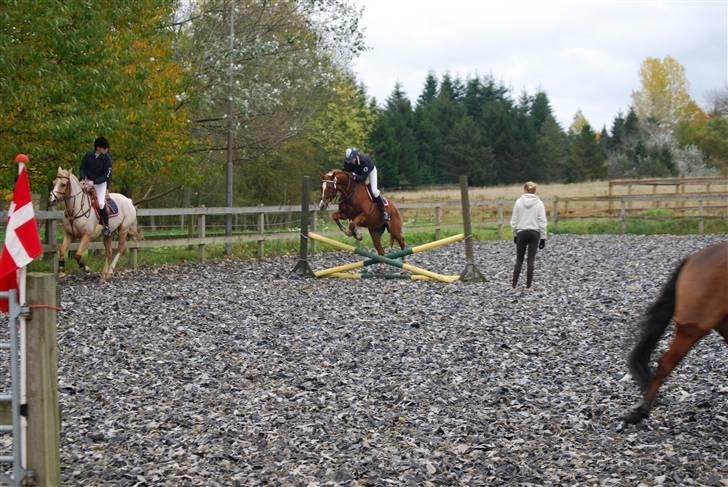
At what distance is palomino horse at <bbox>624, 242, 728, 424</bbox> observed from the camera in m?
5.66

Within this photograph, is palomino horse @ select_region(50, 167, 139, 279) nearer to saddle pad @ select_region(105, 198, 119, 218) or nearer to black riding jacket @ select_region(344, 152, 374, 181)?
saddle pad @ select_region(105, 198, 119, 218)

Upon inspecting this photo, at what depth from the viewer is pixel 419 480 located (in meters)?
5.06

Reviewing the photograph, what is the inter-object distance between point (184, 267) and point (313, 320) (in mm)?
8185

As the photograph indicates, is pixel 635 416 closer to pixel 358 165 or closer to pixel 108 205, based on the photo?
pixel 358 165

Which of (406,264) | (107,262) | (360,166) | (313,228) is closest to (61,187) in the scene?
(107,262)

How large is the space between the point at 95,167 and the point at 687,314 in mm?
11291

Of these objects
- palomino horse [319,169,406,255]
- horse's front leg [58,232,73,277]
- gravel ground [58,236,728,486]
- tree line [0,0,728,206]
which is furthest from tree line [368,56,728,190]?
gravel ground [58,236,728,486]

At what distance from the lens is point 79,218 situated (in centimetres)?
1477

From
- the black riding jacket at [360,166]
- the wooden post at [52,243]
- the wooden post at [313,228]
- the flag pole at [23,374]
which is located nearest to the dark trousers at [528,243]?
the black riding jacket at [360,166]

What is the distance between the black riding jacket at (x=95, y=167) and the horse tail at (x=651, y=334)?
1077 centimetres

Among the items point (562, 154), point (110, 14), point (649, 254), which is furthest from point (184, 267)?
point (562, 154)

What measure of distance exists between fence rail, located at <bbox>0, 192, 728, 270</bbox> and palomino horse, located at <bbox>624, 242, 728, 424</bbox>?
11719 millimetres

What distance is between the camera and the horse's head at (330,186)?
51.2 feet

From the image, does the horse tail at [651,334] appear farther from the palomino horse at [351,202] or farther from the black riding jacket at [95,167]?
the black riding jacket at [95,167]
